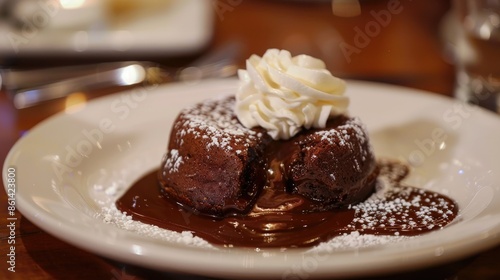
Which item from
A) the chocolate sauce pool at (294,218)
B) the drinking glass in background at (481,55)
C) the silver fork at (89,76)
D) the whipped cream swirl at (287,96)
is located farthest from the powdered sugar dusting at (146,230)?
the drinking glass in background at (481,55)

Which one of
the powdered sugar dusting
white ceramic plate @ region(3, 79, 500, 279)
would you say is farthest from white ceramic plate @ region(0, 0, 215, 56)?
the powdered sugar dusting

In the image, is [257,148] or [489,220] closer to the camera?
[489,220]

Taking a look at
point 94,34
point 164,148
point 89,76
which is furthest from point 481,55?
point 94,34

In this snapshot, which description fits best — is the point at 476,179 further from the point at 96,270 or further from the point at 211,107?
the point at 96,270

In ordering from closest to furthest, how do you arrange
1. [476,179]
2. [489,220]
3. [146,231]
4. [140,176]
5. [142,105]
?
[489,220] → [146,231] → [476,179] → [140,176] → [142,105]

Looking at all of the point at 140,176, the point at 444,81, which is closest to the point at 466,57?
the point at 444,81

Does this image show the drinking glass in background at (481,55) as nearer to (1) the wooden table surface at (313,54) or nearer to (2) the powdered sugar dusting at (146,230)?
(1) the wooden table surface at (313,54)
